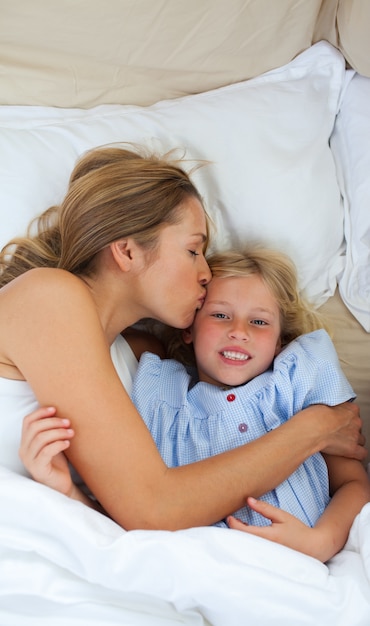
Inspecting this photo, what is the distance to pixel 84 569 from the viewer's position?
107 cm

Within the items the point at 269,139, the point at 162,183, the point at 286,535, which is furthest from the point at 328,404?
the point at 269,139

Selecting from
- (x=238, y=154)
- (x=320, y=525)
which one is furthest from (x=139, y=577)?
(x=238, y=154)

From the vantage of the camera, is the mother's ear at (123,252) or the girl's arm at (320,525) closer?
the girl's arm at (320,525)

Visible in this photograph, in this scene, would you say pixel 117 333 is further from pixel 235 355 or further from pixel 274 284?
pixel 274 284

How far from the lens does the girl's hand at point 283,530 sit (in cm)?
122

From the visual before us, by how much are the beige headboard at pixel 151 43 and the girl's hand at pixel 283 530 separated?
3.21 ft

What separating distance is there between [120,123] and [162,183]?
300mm

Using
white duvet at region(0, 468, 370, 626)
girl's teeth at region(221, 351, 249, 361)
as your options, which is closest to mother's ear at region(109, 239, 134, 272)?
girl's teeth at region(221, 351, 249, 361)

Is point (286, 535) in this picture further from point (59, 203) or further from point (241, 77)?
point (241, 77)

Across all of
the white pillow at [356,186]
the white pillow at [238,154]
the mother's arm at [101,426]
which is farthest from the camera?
the white pillow at [356,186]

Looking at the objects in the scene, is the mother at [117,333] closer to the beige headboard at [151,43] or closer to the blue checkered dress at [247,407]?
the blue checkered dress at [247,407]

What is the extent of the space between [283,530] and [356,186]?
89cm

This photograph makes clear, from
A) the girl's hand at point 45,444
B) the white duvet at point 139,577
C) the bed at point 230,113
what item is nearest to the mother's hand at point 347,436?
the bed at point 230,113

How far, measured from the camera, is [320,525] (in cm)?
129
